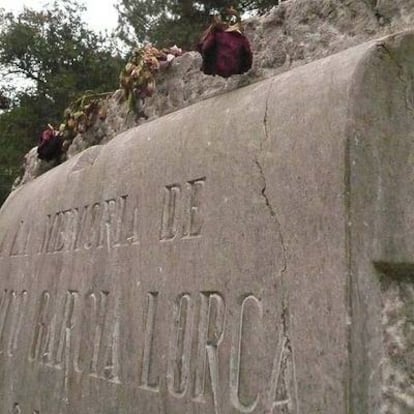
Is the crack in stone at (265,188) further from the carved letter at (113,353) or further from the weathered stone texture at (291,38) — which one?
the carved letter at (113,353)

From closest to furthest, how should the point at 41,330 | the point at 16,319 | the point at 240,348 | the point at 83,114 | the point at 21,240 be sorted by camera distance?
the point at 240,348 < the point at 41,330 < the point at 16,319 < the point at 21,240 < the point at 83,114

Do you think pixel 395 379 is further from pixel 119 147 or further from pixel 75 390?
pixel 119 147

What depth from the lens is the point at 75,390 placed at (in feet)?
6.09

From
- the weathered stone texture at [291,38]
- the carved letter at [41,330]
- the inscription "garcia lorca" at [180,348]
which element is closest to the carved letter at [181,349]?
the inscription "garcia lorca" at [180,348]

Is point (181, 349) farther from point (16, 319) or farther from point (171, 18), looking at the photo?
point (171, 18)

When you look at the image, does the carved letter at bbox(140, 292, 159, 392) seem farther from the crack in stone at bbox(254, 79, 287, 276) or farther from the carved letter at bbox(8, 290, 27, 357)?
the carved letter at bbox(8, 290, 27, 357)

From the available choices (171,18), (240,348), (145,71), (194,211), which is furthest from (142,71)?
(171,18)

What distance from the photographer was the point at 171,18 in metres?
10.6

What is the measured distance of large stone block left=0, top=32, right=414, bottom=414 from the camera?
1.09 meters

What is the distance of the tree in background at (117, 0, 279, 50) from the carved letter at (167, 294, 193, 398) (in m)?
6.92

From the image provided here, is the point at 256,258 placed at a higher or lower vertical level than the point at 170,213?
lower

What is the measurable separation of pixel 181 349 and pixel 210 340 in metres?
0.11

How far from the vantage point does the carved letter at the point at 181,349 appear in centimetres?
142

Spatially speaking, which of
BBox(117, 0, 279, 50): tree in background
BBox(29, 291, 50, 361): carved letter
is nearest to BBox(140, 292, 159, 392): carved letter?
BBox(29, 291, 50, 361): carved letter
